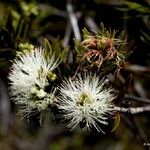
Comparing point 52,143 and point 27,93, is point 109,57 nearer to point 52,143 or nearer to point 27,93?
point 27,93

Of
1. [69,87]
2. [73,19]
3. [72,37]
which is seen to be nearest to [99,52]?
[69,87]

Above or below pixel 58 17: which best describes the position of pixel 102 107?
below

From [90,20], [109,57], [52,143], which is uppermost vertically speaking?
[90,20]

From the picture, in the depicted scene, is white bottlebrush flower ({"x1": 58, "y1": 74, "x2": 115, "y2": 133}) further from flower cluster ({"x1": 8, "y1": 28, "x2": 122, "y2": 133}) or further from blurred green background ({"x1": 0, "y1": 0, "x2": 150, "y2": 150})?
blurred green background ({"x1": 0, "y1": 0, "x2": 150, "y2": 150})

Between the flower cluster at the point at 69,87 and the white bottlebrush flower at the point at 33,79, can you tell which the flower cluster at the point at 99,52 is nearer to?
the flower cluster at the point at 69,87

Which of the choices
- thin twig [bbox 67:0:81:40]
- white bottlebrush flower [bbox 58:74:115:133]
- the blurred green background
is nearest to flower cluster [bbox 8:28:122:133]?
white bottlebrush flower [bbox 58:74:115:133]

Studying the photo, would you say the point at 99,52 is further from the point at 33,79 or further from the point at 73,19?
the point at 73,19

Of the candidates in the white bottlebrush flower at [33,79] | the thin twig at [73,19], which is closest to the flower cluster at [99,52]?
the white bottlebrush flower at [33,79]

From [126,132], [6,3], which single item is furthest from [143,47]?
[6,3]
